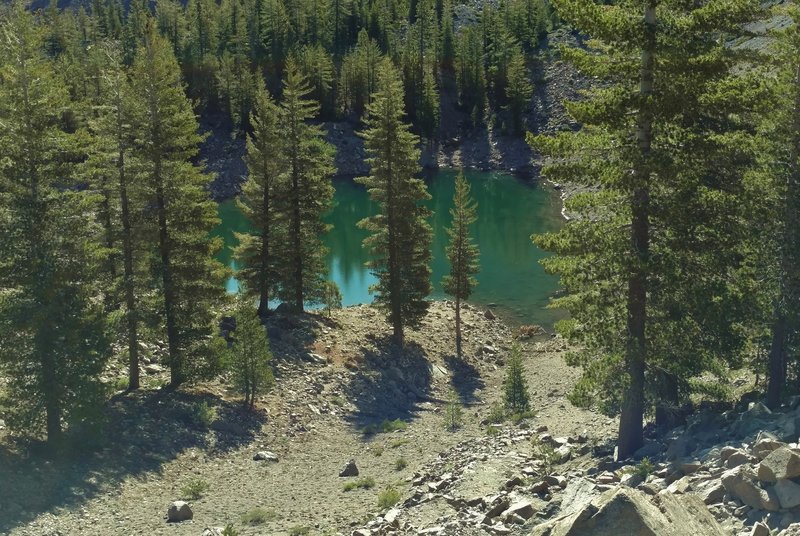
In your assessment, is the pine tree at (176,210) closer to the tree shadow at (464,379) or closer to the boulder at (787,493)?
the tree shadow at (464,379)

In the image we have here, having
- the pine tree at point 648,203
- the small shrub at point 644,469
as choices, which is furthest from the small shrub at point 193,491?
the small shrub at point 644,469

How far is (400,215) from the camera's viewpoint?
3809 centimetres

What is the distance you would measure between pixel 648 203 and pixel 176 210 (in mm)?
17282

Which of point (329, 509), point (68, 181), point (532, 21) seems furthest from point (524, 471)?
point (532, 21)

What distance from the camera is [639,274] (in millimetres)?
16594

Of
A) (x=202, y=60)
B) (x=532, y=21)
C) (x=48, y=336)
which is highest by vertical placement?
(x=532, y=21)

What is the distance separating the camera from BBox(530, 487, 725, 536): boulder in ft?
35.3

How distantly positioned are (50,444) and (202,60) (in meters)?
96.3

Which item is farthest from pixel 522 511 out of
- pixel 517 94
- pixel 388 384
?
pixel 517 94

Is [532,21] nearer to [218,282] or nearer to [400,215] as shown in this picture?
[400,215]

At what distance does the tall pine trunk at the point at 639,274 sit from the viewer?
15.8 m

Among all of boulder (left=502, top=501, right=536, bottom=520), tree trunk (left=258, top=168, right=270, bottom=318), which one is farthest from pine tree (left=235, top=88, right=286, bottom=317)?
boulder (left=502, top=501, right=536, bottom=520)

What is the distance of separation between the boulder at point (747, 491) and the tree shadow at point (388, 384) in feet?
62.0

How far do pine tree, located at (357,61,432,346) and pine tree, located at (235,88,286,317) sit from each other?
4364mm
